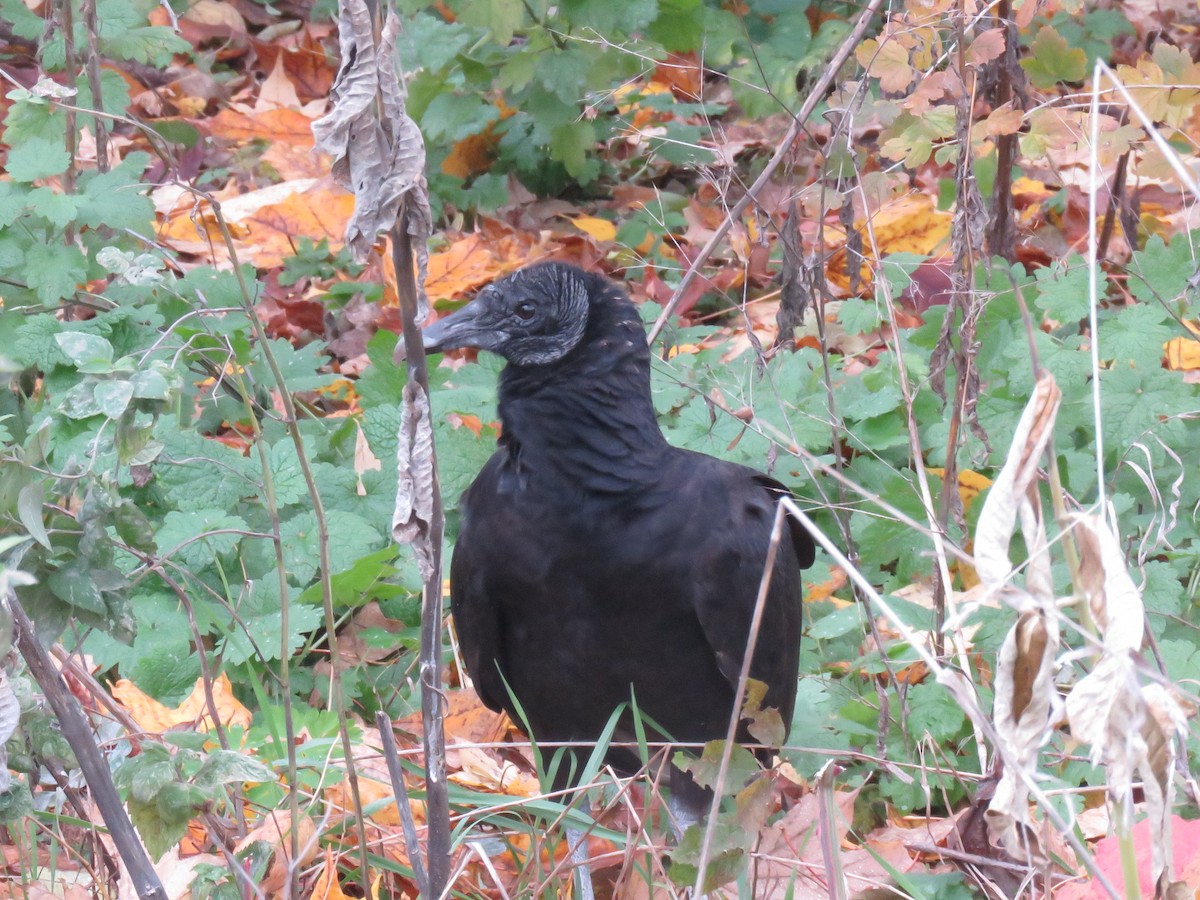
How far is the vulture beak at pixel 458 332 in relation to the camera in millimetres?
2363

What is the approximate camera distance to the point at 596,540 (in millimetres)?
2303

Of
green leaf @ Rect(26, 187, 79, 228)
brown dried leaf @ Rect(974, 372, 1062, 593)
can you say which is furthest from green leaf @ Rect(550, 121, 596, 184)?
brown dried leaf @ Rect(974, 372, 1062, 593)

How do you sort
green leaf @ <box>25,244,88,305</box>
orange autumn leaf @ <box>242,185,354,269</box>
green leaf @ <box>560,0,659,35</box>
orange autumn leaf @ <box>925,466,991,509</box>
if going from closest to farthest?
green leaf @ <box>25,244,88,305</box>
orange autumn leaf @ <box>925,466,991,509</box>
green leaf @ <box>560,0,659,35</box>
orange autumn leaf @ <box>242,185,354,269</box>

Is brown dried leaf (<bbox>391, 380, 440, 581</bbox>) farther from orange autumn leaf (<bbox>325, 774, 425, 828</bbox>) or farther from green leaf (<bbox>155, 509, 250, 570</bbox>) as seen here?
green leaf (<bbox>155, 509, 250, 570</bbox>)

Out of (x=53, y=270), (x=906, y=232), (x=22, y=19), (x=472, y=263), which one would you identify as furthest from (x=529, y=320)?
(x=22, y=19)

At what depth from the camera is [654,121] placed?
18.2ft

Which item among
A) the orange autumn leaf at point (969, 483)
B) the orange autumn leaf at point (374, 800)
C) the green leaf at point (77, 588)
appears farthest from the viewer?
the orange autumn leaf at point (969, 483)

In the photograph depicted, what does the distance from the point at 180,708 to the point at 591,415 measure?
1.13 m

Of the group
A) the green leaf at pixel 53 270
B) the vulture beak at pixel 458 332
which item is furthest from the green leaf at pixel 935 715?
the green leaf at pixel 53 270

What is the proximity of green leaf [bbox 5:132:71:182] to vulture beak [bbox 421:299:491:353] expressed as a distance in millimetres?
1318

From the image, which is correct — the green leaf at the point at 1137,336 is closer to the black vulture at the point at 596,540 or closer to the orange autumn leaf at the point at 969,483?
the orange autumn leaf at the point at 969,483

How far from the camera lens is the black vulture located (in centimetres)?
232

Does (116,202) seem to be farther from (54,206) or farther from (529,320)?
(529,320)

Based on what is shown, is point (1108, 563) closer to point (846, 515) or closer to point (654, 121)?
point (846, 515)
